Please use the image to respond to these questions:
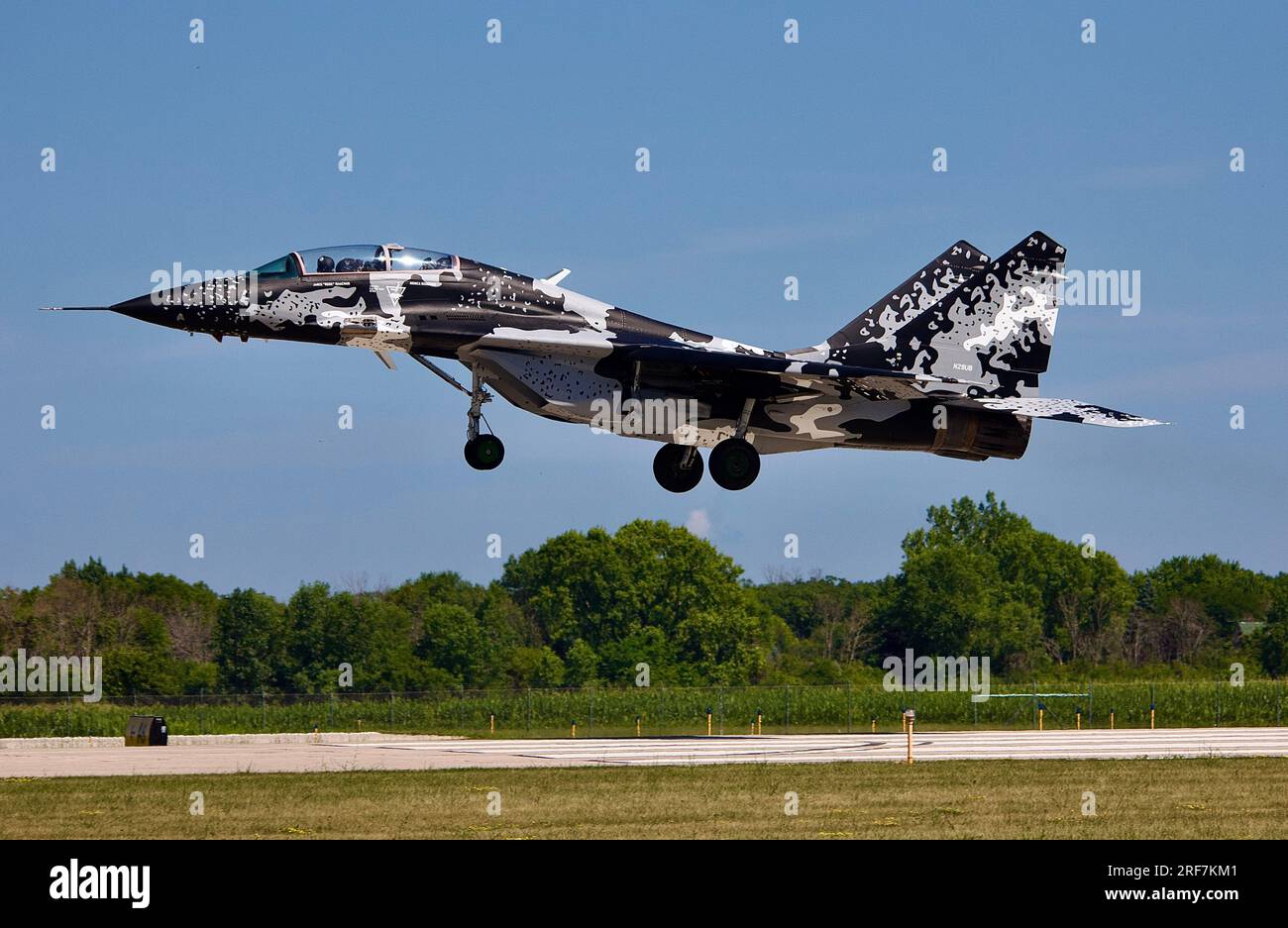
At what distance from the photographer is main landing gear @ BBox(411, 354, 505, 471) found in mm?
28453

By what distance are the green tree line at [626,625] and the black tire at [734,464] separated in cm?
6122

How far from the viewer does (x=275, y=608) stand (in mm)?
102500

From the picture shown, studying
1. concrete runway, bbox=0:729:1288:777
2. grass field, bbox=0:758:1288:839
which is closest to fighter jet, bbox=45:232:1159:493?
grass field, bbox=0:758:1288:839

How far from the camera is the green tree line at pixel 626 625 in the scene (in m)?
95.4

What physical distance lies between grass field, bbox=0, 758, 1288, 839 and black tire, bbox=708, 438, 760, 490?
19.1 ft

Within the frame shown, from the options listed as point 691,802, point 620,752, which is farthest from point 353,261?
point 620,752

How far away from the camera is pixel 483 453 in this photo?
93.5 ft

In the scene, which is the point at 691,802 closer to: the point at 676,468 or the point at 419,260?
the point at 676,468

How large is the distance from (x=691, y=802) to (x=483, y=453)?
27.2ft

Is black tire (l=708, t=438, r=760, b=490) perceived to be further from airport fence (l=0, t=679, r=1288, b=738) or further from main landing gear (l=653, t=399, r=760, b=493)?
airport fence (l=0, t=679, r=1288, b=738)
